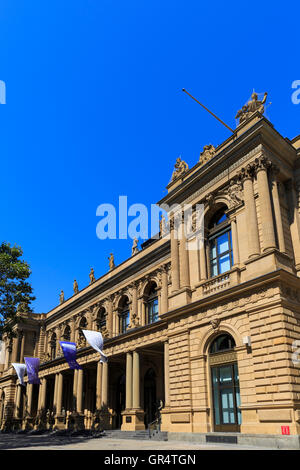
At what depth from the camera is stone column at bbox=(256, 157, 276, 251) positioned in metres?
18.7

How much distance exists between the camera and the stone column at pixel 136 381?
27.8m

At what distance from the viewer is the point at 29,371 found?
1593 inches

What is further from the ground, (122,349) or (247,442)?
(122,349)

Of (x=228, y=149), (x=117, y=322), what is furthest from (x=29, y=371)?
(x=228, y=149)

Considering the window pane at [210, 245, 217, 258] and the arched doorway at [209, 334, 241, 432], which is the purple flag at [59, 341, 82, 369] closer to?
the arched doorway at [209, 334, 241, 432]

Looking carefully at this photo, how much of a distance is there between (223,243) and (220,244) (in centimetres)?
25

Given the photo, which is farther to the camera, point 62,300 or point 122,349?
point 62,300

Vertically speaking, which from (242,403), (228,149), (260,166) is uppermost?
(228,149)

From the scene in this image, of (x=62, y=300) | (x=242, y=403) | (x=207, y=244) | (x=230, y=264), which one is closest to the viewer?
(x=242, y=403)

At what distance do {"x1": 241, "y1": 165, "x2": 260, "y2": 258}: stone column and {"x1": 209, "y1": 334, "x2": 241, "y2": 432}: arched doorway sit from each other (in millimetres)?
4455

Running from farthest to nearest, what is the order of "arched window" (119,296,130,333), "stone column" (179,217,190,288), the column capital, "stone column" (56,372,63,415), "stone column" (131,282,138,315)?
"stone column" (56,372,63,415) → "arched window" (119,296,130,333) → "stone column" (131,282,138,315) → "stone column" (179,217,190,288) → the column capital

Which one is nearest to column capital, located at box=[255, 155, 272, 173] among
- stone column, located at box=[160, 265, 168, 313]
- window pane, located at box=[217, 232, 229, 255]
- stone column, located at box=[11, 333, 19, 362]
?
window pane, located at box=[217, 232, 229, 255]
